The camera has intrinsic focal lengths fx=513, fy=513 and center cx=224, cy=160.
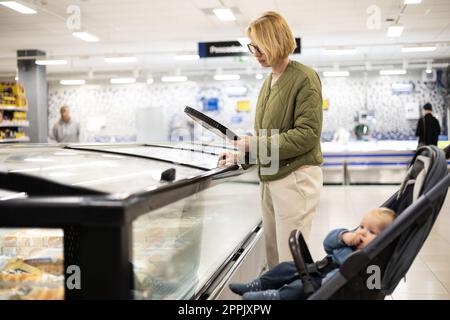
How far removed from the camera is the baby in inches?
76.4

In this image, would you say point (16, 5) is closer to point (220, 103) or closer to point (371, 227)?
point (371, 227)

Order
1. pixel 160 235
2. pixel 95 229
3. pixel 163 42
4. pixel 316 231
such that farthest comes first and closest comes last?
pixel 163 42, pixel 316 231, pixel 160 235, pixel 95 229

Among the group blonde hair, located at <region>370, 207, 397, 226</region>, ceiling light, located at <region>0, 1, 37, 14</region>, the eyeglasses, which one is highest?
ceiling light, located at <region>0, 1, 37, 14</region>

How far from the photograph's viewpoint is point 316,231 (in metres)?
6.36

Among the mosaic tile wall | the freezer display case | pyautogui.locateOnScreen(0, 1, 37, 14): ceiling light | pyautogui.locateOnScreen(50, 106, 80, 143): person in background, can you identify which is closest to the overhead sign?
pyautogui.locateOnScreen(50, 106, 80, 143): person in background

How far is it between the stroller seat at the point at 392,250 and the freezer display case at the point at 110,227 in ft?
1.65

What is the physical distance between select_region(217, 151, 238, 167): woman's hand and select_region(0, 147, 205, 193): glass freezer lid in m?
0.25

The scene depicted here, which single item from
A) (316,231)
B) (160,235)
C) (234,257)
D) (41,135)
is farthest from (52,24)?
(160,235)

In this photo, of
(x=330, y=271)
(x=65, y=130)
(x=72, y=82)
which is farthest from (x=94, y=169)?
(x=72, y=82)

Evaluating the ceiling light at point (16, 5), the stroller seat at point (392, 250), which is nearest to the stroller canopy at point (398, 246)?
the stroller seat at point (392, 250)

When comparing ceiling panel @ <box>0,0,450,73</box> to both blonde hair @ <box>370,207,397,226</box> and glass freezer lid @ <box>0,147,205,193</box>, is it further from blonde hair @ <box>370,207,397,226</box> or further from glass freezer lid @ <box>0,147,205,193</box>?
blonde hair @ <box>370,207,397,226</box>

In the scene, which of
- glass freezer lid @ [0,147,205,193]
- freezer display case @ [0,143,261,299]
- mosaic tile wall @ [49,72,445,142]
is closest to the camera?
freezer display case @ [0,143,261,299]

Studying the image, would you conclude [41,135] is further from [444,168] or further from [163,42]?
[444,168]

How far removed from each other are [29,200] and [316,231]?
5.33m
